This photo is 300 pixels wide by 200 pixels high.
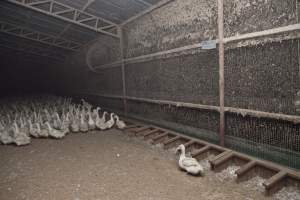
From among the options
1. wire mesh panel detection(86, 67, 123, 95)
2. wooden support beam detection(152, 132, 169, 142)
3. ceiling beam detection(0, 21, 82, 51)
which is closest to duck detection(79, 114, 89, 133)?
wooden support beam detection(152, 132, 169, 142)

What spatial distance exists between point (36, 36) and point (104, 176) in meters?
9.22

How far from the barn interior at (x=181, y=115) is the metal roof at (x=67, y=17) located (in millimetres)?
58

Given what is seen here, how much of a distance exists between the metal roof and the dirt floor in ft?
12.6

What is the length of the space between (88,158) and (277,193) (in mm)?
3277

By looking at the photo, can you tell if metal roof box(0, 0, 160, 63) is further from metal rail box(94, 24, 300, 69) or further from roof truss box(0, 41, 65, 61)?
metal rail box(94, 24, 300, 69)

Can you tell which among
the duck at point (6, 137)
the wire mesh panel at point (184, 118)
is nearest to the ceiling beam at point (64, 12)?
the wire mesh panel at point (184, 118)

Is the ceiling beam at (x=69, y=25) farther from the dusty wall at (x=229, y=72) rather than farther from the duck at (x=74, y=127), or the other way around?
the duck at (x=74, y=127)

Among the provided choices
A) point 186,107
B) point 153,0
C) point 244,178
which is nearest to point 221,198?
point 244,178

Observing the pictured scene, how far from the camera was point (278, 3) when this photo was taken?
336 cm


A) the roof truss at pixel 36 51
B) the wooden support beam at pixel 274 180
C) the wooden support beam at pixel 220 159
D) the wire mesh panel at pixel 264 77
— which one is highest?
the roof truss at pixel 36 51

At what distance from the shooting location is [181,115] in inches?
217

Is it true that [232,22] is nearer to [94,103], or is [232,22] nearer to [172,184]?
[172,184]

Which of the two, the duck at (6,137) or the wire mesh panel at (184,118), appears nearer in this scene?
the wire mesh panel at (184,118)

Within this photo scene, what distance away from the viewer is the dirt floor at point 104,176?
315cm
